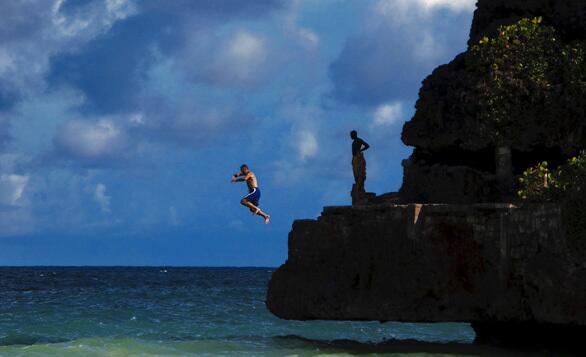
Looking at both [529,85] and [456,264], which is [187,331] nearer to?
[456,264]

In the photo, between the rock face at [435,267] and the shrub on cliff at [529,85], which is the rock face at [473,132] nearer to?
the shrub on cliff at [529,85]

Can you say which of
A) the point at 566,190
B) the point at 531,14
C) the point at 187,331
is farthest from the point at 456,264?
the point at 187,331

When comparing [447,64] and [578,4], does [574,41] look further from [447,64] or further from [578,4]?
[447,64]

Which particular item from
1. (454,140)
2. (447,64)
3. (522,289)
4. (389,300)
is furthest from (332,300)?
(447,64)

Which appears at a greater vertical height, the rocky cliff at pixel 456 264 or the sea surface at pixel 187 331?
the rocky cliff at pixel 456 264

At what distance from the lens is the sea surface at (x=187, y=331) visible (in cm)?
2058

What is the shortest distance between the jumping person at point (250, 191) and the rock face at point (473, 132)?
16.2 ft

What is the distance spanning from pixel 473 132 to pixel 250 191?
6.18m

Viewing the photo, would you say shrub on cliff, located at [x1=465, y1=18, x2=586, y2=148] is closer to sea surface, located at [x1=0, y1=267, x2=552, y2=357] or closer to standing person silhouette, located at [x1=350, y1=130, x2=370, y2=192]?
standing person silhouette, located at [x1=350, y1=130, x2=370, y2=192]

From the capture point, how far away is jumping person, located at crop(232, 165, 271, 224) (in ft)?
69.9

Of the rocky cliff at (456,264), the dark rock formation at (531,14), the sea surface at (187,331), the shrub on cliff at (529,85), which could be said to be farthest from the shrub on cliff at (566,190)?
the dark rock formation at (531,14)

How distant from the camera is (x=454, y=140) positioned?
24.2 m

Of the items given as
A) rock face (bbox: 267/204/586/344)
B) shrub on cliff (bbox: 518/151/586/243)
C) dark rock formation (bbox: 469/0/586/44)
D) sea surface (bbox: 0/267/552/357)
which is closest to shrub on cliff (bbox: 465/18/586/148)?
dark rock formation (bbox: 469/0/586/44)

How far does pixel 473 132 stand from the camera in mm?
23703
